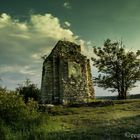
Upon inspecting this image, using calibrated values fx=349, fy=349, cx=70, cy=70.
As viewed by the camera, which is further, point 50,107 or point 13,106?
point 50,107

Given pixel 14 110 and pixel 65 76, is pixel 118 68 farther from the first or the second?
pixel 14 110

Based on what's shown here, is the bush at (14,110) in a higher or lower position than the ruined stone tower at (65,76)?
lower

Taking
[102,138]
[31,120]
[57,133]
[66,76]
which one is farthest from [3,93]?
[66,76]

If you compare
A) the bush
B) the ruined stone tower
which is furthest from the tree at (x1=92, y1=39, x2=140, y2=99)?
the bush

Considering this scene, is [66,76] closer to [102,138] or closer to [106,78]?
[106,78]

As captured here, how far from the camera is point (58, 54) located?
32.8 metres

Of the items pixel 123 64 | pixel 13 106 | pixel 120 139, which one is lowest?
pixel 120 139

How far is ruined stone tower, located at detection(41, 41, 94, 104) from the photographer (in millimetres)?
31500

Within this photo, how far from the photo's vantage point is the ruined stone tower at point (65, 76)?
103 ft

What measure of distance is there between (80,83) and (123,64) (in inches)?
336

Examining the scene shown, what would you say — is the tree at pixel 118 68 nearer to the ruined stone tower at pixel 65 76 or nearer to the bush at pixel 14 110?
the ruined stone tower at pixel 65 76

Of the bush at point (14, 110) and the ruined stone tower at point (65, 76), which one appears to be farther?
the ruined stone tower at point (65, 76)

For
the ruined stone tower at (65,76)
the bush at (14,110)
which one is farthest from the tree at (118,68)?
the bush at (14,110)

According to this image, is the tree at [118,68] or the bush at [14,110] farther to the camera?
the tree at [118,68]
